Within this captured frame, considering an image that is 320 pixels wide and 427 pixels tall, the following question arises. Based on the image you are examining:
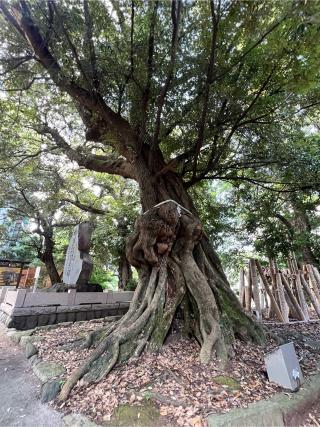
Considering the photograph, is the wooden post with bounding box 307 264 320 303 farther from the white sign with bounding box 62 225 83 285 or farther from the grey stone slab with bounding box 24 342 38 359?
the grey stone slab with bounding box 24 342 38 359

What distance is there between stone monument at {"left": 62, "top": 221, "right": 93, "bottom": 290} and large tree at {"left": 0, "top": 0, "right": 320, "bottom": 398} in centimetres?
258

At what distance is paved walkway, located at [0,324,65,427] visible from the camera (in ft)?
7.82

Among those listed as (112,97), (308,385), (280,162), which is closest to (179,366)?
(308,385)

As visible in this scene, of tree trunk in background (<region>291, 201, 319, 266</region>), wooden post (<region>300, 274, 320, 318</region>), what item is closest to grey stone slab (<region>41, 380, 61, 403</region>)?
wooden post (<region>300, 274, 320, 318</region>)

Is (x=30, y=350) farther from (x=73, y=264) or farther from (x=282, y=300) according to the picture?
(x=282, y=300)

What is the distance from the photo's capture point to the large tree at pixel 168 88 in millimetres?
3701

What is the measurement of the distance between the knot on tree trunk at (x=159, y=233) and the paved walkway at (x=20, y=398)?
2.43 metres

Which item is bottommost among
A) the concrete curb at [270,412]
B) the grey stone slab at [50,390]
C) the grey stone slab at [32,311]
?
the grey stone slab at [50,390]

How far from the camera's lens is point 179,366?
3127mm

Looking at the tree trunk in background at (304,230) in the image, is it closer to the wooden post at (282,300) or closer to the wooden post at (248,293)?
the wooden post at (282,300)

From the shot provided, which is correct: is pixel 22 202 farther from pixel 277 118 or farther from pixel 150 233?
pixel 277 118

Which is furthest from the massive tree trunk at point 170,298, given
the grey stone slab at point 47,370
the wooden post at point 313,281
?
the wooden post at point 313,281

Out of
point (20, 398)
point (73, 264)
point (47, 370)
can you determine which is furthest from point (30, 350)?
point (73, 264)

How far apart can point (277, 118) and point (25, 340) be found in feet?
23.9
